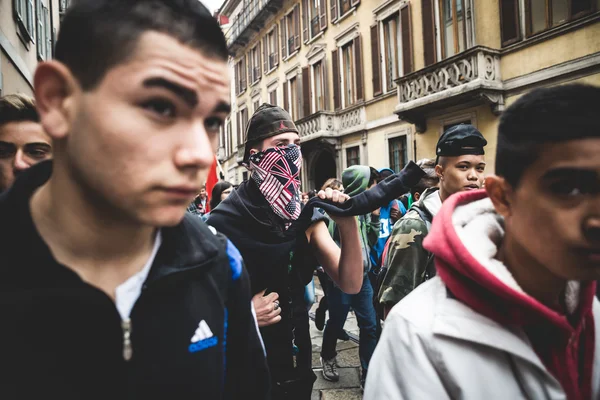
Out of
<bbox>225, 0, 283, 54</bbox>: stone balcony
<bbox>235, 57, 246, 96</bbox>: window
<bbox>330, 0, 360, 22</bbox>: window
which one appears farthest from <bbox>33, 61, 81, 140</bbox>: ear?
<bbox>235, 57, 246, 96</bbox>: window

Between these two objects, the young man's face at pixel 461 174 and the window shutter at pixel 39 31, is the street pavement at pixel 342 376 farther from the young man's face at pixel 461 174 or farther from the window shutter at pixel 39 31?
the window shutter at pixel 39 31

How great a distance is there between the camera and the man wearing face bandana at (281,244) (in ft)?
7.06

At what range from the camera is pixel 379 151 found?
A: 46.0 ft

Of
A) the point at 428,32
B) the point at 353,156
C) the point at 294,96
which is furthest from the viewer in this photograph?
the point at 294,96

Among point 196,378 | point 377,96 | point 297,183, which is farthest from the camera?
point 377,96

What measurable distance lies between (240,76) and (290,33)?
7936 millimetres

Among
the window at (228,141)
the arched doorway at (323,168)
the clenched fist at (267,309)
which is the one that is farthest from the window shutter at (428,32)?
the window at (228,141)

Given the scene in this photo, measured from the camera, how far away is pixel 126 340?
→ 0.90m

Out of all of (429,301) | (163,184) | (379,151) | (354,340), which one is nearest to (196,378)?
(163,184)

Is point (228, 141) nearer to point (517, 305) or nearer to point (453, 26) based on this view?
point (453, 26)

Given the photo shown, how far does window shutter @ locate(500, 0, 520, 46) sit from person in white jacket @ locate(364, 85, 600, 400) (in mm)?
10137

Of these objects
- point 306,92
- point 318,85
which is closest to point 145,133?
point 318,85

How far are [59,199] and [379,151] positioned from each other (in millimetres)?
13620

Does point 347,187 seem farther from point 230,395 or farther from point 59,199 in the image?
point 59,199
